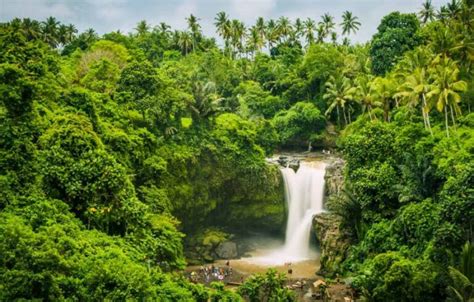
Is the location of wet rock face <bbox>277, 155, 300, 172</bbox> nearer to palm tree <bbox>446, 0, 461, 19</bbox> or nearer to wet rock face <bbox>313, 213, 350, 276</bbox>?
wet rock face <bbox>313, 213, 350, 276</bbox>

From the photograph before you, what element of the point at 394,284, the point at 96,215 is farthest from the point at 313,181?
the point at 96,215

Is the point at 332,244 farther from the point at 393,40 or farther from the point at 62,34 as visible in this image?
the point at 62,34

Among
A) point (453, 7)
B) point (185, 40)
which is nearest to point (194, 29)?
point (185, 40)

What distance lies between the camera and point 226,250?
41.8m

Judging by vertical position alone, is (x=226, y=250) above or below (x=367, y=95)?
below

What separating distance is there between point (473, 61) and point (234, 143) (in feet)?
65.7

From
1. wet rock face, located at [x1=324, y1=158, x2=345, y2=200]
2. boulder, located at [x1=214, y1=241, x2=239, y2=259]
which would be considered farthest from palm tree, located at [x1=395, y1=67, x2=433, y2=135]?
boulder, located at [x1=214, y1=241, x2=239, y2=259]

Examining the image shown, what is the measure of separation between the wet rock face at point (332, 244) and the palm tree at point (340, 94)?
19.7 meters

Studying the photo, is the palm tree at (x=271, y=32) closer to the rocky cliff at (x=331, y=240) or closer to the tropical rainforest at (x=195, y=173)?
the tropical rainforest at (x=195, y=173)

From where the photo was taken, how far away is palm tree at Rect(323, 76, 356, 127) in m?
55.3

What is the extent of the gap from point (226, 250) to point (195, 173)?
22.0ft

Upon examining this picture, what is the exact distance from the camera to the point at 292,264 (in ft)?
130

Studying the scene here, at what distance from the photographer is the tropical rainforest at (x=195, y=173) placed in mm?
22297

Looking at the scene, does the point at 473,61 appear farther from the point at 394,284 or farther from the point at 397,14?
the point at 394,284
